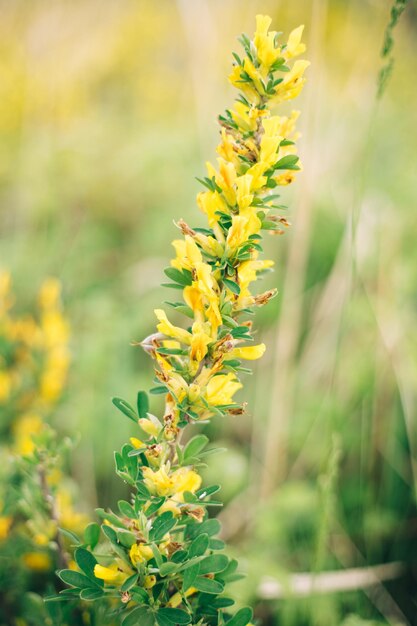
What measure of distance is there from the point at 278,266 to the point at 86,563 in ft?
4.75

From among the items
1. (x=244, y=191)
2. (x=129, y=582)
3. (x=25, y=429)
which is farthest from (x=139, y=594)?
(x=25, y=429)

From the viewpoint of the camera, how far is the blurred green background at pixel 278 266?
127cm

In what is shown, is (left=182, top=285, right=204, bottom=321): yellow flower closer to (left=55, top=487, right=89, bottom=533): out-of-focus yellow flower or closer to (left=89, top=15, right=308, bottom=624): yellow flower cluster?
(left=89, top=15, right=308, bottom=624): yellow flower cluster

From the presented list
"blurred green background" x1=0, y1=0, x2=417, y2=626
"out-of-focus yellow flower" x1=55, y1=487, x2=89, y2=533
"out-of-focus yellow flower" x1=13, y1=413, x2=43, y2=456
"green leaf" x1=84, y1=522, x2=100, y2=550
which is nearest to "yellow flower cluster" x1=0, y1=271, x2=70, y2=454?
"out-of-focus yellow flower" x1=13, y1=413, x2=43, y2=456

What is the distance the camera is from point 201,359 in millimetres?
549

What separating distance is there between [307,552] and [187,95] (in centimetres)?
273

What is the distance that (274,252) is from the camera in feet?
5.95

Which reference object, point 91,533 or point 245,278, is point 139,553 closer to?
point 91,533

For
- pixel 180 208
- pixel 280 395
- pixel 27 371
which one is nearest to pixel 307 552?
pixel 280 395

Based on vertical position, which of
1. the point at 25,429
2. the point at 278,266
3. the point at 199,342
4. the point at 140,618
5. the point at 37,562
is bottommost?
the point at 37,562

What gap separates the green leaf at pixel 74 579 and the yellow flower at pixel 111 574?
0.02 metres

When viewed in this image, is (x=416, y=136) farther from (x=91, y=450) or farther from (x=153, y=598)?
(x=153, y=598)

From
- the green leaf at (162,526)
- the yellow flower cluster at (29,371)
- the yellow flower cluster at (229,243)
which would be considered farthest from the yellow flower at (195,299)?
the yellow flower cluster at (29,371)

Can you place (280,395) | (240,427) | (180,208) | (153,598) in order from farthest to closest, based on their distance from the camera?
1. (180,208)
2. (240,427)
3. (280,395)
4. (153,598)
